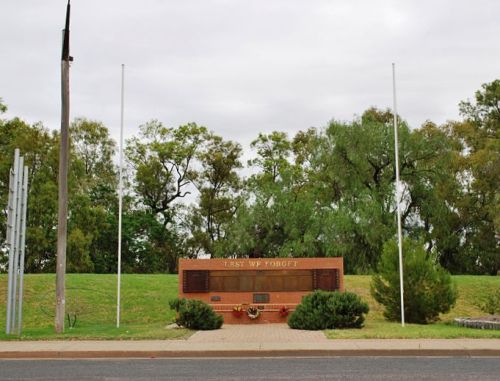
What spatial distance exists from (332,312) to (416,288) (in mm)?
4552

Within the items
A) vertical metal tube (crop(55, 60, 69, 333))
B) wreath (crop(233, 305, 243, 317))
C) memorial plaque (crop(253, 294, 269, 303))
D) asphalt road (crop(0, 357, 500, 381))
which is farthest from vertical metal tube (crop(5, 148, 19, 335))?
memorial plaque (crop(253, 294, 269, 303))

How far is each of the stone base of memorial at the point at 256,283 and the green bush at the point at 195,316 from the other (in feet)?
11.3

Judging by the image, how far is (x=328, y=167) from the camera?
4822cm

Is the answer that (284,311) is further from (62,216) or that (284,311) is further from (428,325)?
(62,216)

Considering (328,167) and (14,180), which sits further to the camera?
(328,167)

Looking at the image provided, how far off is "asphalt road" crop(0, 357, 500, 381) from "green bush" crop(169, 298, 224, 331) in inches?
298

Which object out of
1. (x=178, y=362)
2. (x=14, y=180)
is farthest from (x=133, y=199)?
(x=178, y=362)

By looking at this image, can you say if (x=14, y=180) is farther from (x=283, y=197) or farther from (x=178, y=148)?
(x=178, y=148)

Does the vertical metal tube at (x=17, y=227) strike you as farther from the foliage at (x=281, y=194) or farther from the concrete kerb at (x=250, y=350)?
the foliage at (x=281, y=194)

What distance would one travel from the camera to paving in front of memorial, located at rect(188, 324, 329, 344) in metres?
18.3

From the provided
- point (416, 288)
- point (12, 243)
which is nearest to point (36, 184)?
point (12, 243)

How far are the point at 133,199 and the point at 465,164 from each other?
102 ft

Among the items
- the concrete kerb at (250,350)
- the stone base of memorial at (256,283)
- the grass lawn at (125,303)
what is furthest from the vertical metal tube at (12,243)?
the stone base of memorial at (256,283)

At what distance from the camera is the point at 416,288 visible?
82.4 feet
